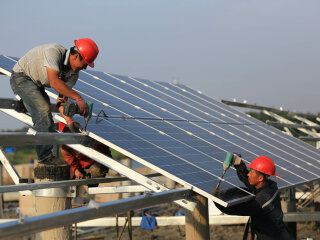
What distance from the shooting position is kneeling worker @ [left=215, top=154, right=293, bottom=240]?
7.29 meters

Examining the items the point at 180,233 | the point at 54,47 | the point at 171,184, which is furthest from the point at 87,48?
the point at 180,233

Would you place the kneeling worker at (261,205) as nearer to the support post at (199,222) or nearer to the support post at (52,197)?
the support post at (199,222)

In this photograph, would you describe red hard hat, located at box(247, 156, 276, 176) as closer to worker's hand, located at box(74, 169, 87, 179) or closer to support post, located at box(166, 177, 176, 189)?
support post, located at box(166, 177, 176, 189)

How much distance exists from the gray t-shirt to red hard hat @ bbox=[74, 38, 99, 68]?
0.66ft

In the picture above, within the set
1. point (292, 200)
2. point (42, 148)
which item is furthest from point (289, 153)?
point (42, 148)

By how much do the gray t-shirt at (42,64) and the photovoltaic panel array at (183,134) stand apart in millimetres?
656

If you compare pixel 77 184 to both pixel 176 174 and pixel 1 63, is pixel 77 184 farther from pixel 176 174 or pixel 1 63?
pixel 1 63

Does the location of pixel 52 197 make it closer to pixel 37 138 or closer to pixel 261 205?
pixel 37 138

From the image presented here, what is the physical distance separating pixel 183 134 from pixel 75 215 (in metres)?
4.96

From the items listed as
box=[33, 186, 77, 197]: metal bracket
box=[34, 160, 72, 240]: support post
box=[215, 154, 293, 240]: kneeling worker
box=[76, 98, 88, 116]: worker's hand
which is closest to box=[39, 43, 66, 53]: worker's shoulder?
box=[76, 98, 88, 116]: worker's hand

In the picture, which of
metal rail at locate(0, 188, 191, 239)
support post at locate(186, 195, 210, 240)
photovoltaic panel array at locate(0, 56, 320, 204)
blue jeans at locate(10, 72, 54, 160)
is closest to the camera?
metal rail at locate(0, 188, 191, 239)

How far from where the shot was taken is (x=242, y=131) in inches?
495

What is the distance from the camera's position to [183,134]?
30.5ft

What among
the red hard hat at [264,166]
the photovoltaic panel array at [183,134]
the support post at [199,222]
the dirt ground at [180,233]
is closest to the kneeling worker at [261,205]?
the red hard hat at [264,166]
